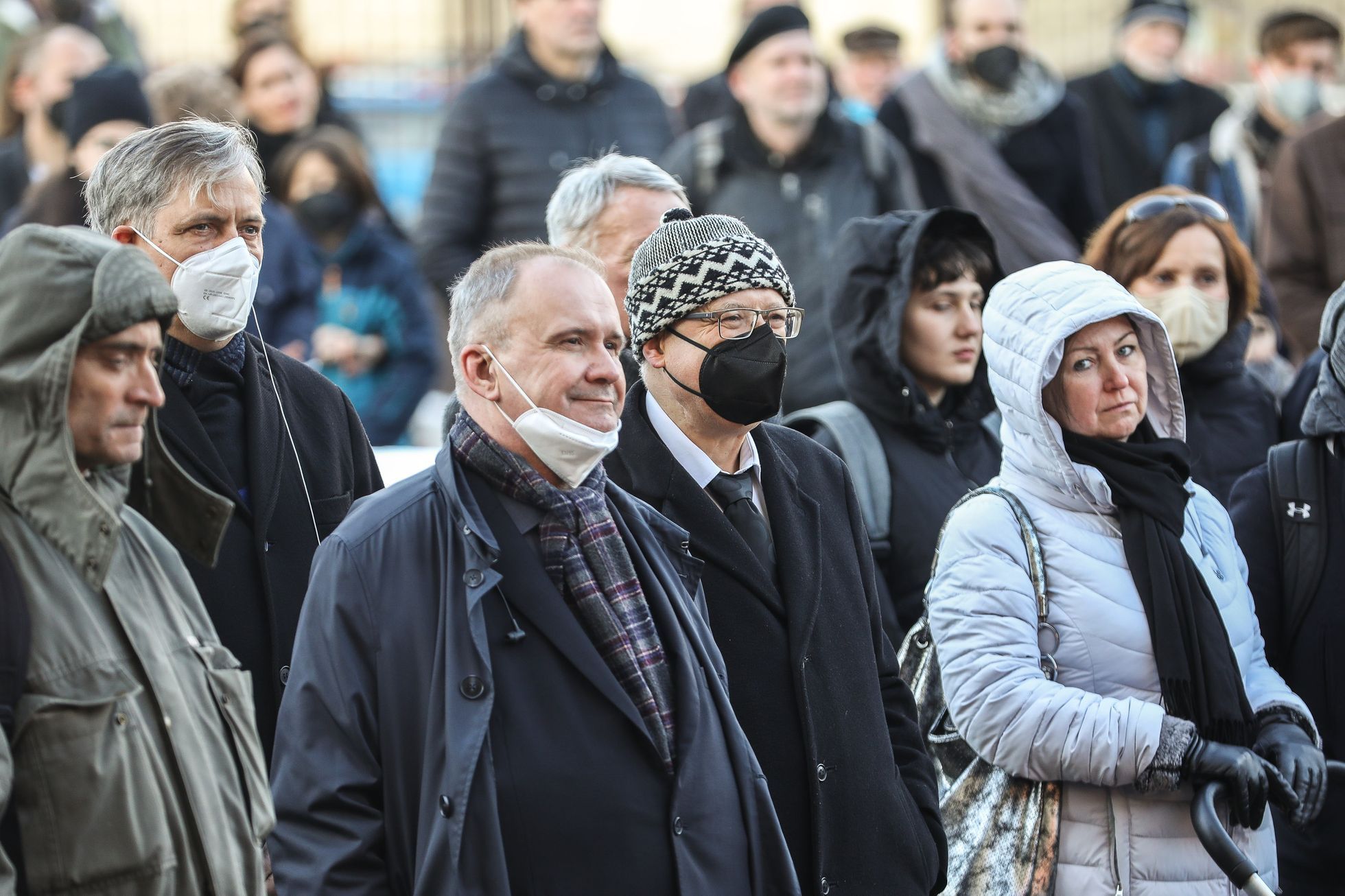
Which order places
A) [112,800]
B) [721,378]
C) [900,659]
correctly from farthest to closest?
[900,659], [721,378], [112,800]

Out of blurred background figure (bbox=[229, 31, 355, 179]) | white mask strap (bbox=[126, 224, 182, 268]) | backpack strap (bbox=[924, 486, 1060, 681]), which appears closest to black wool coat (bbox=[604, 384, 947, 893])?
backpack strap (bbox=[924, 486, 1060, 681])

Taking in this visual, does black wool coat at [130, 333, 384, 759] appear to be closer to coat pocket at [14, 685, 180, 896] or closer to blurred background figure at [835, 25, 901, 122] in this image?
coat pocket at [14, 685, 180, 896]

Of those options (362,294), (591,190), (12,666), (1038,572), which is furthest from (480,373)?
(362,294)

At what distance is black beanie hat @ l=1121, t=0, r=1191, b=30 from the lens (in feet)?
32.0

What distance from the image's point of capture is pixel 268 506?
4.10 meters

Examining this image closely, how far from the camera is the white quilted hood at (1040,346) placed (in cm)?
445

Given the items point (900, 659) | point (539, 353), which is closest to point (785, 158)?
point (900, 659)

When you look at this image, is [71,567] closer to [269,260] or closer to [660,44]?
[269,260]

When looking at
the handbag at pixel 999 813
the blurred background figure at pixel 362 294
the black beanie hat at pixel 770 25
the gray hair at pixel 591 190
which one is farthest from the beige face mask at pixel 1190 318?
the blurred background figure at pixel 362 294

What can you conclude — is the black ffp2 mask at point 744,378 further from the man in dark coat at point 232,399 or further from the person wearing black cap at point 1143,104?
the person wearing black cap at point 1143,104

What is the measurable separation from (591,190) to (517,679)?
218 cm

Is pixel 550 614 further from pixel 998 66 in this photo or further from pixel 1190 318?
pixel 998 66

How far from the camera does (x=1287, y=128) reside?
9.23m

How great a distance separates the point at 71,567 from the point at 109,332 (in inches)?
15.8
